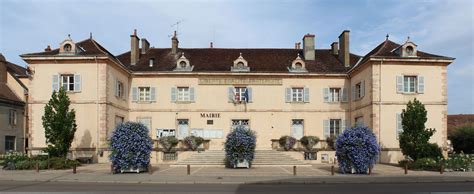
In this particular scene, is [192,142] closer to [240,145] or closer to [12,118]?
[240,145]

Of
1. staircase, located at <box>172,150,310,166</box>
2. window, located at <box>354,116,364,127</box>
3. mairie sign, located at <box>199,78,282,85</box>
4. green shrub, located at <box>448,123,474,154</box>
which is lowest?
staircase, located at <box>172,150,310,166</box>

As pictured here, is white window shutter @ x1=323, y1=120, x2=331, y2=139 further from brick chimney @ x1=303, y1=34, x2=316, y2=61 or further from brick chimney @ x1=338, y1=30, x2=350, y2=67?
brick chimney @ x1=303, y1=34, x2=316, y2=61

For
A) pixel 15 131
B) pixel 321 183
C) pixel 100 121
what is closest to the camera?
pixel 321 183

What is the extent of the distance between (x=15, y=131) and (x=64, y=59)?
10482 mm

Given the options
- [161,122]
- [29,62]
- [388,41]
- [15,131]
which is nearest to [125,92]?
[161,122]

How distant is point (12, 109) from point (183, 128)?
13.5 metres

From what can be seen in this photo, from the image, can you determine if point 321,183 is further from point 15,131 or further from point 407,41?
point 15,131

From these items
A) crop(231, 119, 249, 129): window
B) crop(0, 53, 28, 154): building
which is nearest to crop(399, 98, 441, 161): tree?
crop(231, 119, 249, 129): window

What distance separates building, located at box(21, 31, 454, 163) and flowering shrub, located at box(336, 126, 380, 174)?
7179mm

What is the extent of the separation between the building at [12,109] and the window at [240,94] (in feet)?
56.1

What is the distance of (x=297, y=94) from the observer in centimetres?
3300

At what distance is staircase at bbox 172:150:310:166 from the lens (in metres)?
26.2

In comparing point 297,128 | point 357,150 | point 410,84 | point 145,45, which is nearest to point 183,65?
point 145,45

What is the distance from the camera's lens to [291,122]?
32688mm
